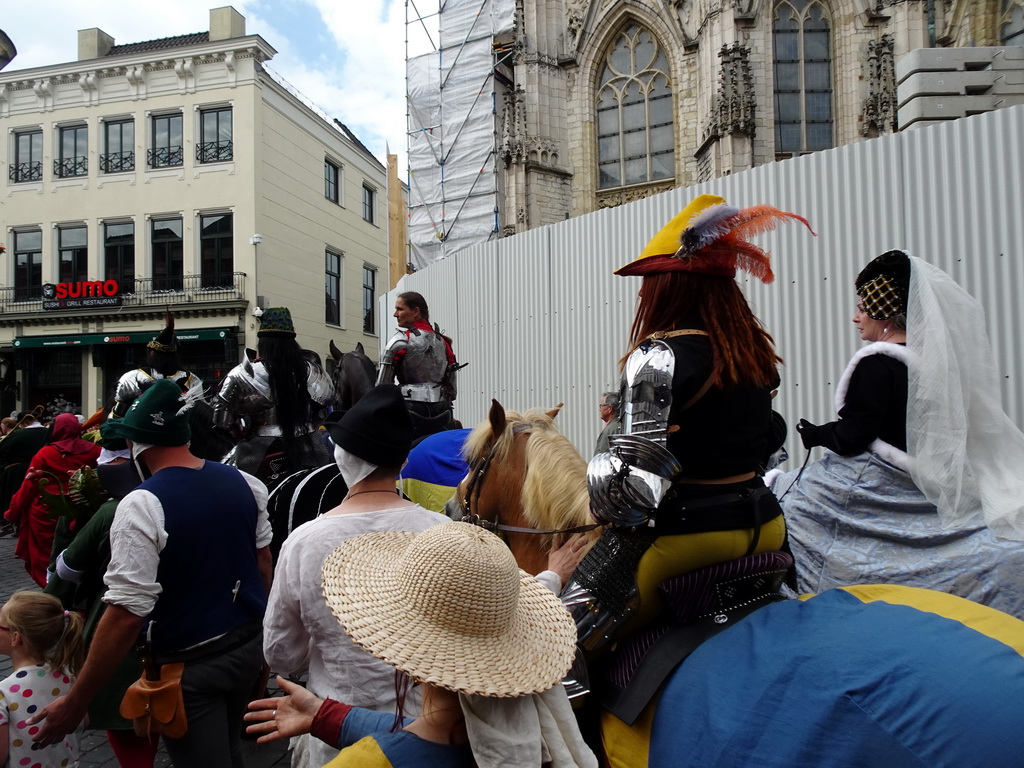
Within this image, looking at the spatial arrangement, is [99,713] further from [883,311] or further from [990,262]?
[990,262]

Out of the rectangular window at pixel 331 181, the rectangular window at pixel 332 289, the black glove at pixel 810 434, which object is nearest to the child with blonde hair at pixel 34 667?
the black glove at pixel 810 434

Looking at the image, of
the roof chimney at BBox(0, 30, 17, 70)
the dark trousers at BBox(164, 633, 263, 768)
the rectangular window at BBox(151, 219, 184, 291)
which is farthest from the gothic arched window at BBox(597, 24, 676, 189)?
the dark trousers at BBox(164, 633, 263, 768)

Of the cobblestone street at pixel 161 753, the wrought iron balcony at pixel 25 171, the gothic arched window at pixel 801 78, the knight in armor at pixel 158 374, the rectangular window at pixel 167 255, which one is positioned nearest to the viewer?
the cobblestone street at pixel 161 753

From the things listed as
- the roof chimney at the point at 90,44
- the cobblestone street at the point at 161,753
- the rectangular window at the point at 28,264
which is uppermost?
the roof chimney at the point at 90,44

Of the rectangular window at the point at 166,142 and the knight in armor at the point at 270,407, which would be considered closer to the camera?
the knight in armor at the point at 270,407

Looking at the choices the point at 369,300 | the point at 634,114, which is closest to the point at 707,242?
the point at 634,114

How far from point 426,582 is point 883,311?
2.47 meters

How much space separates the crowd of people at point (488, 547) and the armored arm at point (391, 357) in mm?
1998

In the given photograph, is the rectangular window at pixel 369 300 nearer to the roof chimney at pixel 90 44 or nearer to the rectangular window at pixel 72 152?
the rectangular window at pixel 72 152

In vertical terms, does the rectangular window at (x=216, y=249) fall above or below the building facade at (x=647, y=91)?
below

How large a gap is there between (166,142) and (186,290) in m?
5.21

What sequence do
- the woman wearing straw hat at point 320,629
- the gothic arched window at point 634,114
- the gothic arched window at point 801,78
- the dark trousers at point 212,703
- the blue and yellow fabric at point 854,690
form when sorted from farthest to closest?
the gothic arched window at point 634,114
the gothic arched window at point 801,78
the dark trousers at point 212,703
the woman wearing straw hat at point 320,629
the blue and yellow fabric at point 854,690

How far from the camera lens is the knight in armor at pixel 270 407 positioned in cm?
453

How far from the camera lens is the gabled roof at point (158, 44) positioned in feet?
80.1
